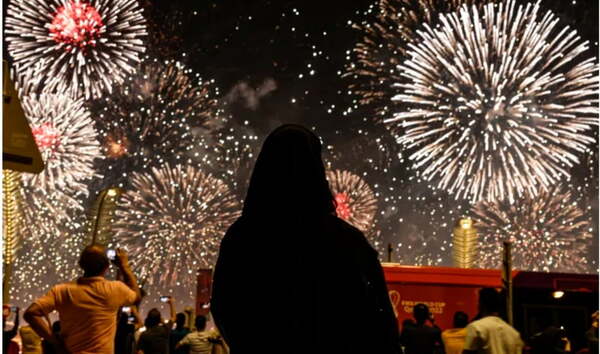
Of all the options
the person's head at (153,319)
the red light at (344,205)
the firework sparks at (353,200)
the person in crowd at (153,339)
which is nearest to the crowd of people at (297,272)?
the person in crowd at (153,339)

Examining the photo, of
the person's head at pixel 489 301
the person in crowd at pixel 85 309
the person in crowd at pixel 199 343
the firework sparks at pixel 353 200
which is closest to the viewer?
the person in crowd at pixel 85 309

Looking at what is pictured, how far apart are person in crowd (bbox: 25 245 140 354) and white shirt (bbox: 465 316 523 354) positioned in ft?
9.86

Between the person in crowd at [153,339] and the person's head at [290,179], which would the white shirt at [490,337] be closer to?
the person's head at [290,179]

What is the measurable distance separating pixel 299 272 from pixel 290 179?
A: 32cm

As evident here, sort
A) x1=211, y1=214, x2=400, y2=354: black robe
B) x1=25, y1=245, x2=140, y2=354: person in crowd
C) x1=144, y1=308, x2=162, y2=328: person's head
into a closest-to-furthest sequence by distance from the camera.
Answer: x1=211, y1=214, x2=400, y2=354: black robe < x1=25, y1=245, x2=140, y2=354: person in crowd < x1=144, y1=308, x2=162, y2=328: person's head

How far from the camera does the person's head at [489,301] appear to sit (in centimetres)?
783

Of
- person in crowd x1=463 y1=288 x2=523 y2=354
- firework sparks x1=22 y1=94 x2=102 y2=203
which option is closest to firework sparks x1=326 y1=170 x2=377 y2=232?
firework sparks x1=22 y1=94 x2=102 y2=203

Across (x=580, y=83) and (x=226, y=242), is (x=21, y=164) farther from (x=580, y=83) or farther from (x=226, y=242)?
(x=580, y=83)

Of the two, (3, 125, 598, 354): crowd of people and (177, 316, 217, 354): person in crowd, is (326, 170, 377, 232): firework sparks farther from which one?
(3, 125, 598, 354): crowd of people

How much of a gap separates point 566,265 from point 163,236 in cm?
3049

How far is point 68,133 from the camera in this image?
33.2 m

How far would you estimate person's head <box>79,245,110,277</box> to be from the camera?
242 inches

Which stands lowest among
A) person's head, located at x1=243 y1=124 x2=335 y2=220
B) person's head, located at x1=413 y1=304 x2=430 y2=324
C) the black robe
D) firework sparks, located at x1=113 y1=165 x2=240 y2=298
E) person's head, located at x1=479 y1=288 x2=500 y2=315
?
the black robe

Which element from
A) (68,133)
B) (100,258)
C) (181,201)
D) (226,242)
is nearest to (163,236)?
(181,201)
